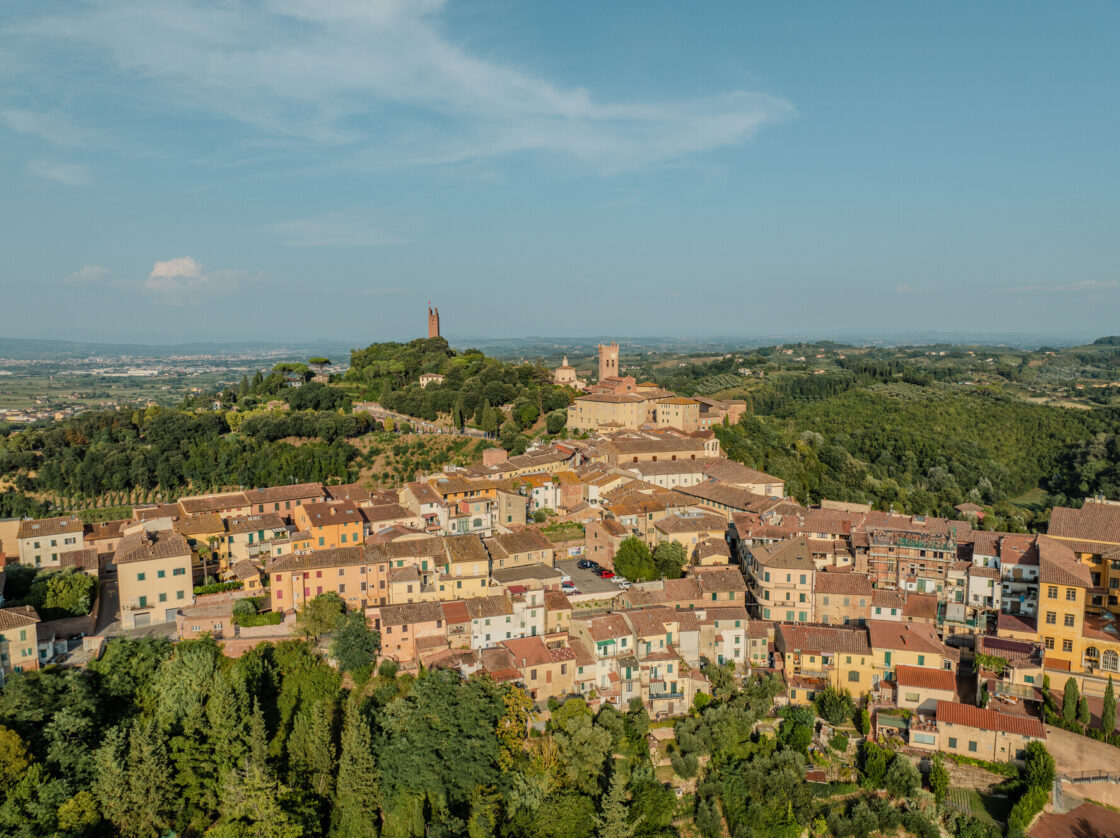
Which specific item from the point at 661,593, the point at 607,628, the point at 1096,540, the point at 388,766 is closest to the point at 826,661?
the point at 661,593

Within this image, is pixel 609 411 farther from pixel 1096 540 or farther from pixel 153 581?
pixel 153 581

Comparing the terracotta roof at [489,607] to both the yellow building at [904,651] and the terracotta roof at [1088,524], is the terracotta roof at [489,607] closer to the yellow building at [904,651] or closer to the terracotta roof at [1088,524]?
the yellow building at [904,651]

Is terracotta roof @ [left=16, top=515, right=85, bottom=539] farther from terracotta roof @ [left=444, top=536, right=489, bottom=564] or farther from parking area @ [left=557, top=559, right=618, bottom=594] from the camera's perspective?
parking area @ [left=557, top=559, right=618, bottom=594]

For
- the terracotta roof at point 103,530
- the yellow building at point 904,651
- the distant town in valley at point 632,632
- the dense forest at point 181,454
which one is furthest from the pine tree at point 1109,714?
the dense forest at point 181,454

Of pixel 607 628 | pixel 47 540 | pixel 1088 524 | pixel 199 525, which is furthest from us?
pixel 47 540

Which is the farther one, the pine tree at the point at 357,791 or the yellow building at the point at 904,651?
the yellow building at the point at 904,651

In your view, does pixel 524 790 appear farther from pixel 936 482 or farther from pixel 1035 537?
pixel 936 482
